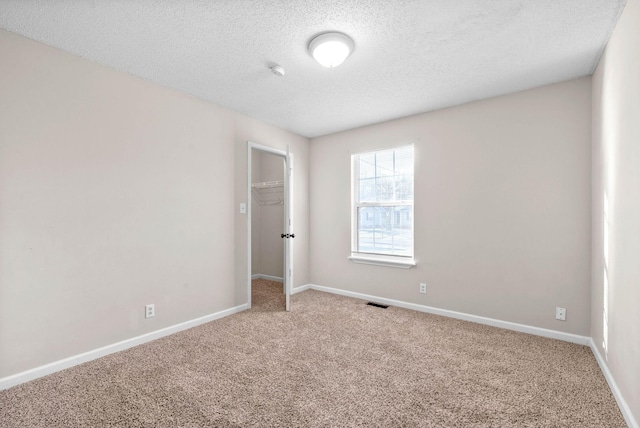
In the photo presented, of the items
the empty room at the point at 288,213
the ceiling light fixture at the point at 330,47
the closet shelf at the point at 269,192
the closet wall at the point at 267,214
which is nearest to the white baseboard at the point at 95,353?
the empty room at the point at 288,213

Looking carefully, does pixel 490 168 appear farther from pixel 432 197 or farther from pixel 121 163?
pixel 121 163

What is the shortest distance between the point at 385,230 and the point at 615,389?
2.57 meters

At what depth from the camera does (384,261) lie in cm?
393

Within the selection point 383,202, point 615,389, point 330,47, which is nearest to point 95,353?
point 330,47

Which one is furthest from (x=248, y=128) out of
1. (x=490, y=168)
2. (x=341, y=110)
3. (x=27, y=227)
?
(x=490, y=168)

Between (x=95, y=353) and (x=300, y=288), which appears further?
(x=300, y=288)

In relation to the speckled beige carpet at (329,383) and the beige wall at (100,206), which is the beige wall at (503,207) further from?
the beige wall at (100,206)

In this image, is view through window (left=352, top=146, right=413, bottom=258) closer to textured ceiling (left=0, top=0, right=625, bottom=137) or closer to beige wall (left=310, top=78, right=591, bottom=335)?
beige wall (left=310, top=78, right=591, bottom=335)

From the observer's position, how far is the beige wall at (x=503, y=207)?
8.89 feet

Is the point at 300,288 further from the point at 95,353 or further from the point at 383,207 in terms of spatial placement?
the point at 95,353

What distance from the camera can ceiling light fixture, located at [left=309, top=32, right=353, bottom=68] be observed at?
2.07 metres

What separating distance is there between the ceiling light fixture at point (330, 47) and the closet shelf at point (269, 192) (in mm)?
3035

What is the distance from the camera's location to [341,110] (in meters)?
3.57

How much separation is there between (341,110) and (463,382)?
2.96 m
